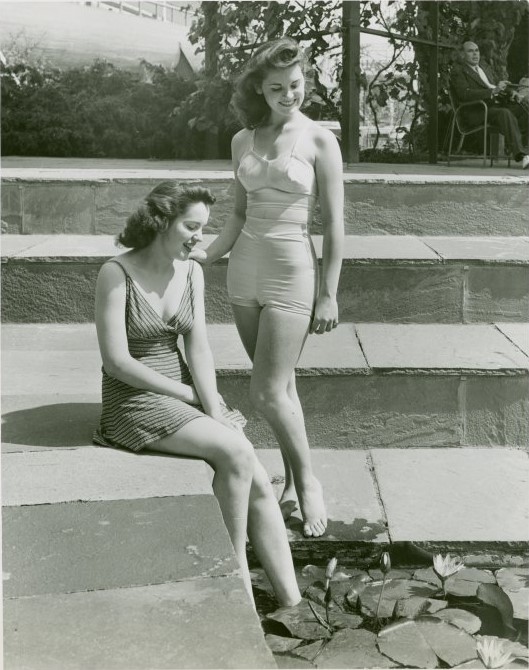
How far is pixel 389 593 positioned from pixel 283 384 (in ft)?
2.41

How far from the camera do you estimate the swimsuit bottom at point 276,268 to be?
10.1ft

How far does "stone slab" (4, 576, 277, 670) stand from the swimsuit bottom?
1119mm

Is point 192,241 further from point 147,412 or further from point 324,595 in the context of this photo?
point 324,595

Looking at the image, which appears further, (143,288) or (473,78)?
(473,78)

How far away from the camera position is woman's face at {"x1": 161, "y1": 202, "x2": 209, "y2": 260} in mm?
2875

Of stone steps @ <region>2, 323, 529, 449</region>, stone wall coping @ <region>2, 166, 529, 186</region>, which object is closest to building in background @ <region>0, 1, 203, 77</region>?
stone wall coping @ <region>2, 166, 529, 186</region>

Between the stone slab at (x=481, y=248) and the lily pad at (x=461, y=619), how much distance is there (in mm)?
2086

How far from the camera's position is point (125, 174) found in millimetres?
5449

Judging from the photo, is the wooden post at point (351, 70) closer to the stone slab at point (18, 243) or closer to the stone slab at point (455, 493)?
the stone slab at point (18, 243)

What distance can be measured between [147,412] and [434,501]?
3.76ft

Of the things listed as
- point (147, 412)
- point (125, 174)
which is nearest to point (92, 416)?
point (147, 412)

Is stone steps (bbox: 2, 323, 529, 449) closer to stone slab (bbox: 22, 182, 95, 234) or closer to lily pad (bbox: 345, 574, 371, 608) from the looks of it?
lily pad (bbox: 345, 574, 371, 608)

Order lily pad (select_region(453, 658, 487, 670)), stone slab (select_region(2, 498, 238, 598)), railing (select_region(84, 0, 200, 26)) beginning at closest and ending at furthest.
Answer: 1. stone slab (select_region(2, 498, 238, 598))
2. lily pad (select_region(453, 658, 487, 670))
3. railing (select_region(84, 0, 200, 26))

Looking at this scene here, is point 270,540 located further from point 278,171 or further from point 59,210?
point 59,210
